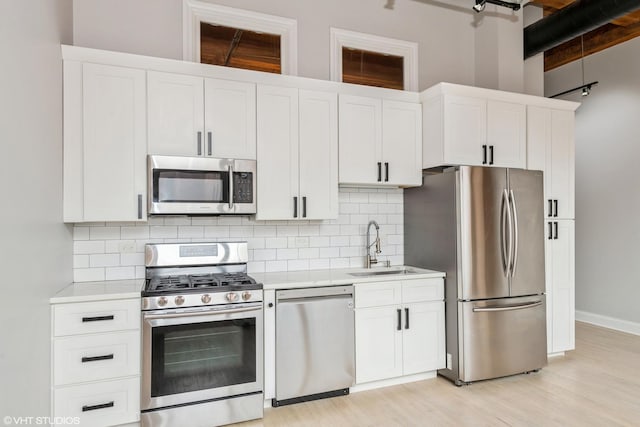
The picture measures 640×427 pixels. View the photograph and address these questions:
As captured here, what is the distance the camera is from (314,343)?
10.1ft

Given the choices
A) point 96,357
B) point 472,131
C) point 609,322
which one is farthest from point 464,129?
point 609,322

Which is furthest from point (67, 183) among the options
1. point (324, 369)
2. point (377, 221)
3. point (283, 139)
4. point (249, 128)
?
point (377, 221)

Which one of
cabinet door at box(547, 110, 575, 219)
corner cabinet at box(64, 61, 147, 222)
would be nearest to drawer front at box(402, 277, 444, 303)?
cabinet door at box(547, 110, 575, 219)

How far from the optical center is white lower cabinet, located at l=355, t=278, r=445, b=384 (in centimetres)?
326

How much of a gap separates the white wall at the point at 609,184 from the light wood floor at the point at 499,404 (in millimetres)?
1555

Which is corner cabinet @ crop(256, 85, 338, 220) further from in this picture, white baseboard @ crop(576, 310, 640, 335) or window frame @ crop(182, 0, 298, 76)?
white baseboard @ crop(576, 310, 640, 335)

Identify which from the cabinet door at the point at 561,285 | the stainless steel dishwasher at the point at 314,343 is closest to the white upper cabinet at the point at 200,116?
the stainless steel dishwasher at the point at 314,343

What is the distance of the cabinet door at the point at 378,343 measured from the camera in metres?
3.25

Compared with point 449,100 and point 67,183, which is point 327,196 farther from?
point 67,183

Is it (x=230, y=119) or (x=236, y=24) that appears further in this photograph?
(x=236, y=24)

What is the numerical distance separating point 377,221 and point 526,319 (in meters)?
1.58

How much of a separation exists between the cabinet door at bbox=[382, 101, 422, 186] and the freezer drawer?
1238 mm

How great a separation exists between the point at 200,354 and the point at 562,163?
12.6 feet

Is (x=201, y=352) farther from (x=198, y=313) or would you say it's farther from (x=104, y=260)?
(x=104, y=260)
